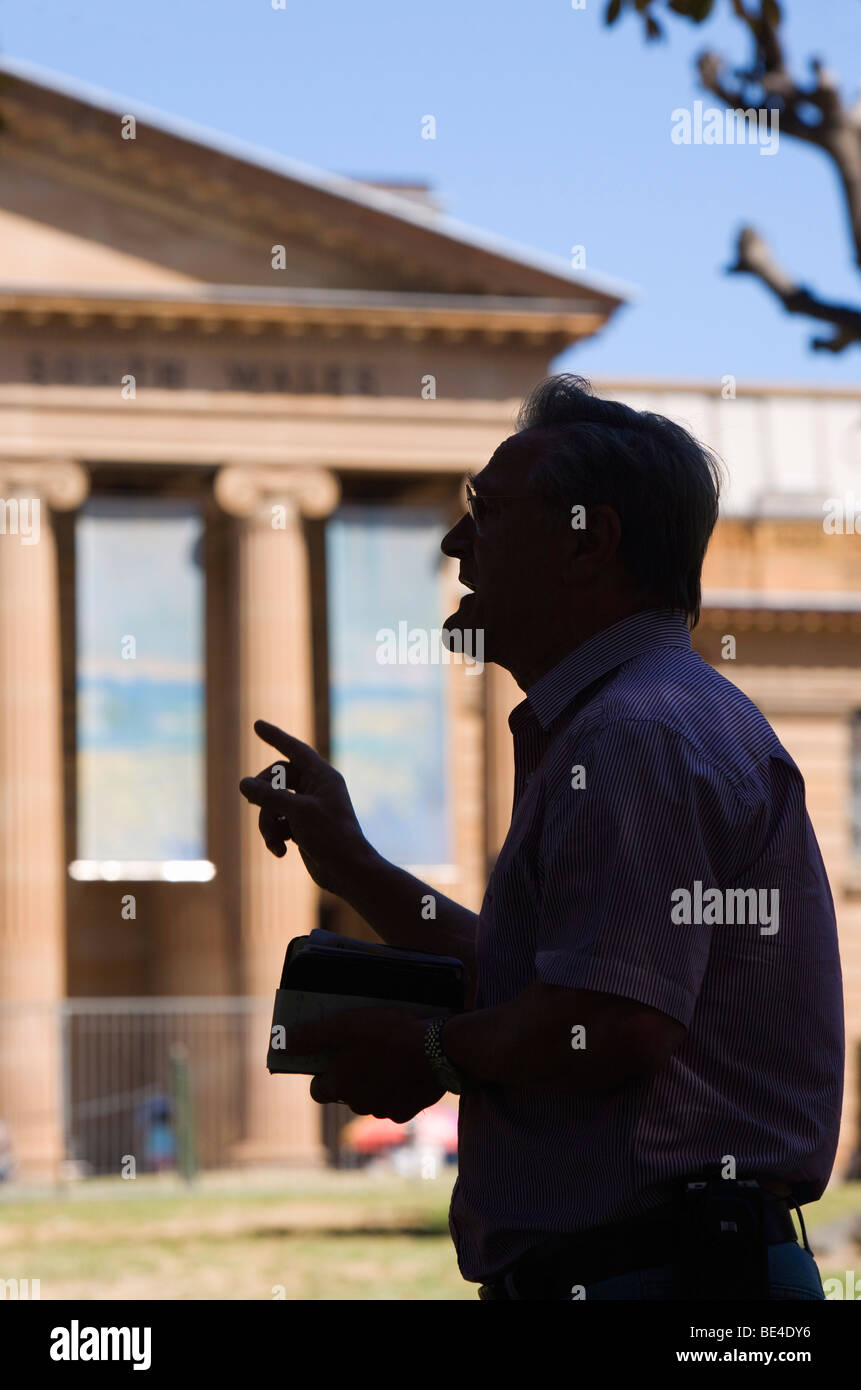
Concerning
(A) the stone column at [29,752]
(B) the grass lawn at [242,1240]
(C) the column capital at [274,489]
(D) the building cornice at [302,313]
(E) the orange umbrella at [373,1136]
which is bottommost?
(E) the orange umbrella at [373,1136]

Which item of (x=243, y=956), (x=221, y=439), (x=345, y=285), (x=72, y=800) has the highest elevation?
(x=345, y=285)

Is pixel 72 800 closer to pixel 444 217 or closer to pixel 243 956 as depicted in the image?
pixel 243 956

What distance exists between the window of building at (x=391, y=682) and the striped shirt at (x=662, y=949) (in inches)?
1088

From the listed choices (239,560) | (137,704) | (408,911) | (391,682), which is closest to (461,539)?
(408,911)

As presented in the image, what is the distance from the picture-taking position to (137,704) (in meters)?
30.8

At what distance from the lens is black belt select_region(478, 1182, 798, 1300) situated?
2.61 m

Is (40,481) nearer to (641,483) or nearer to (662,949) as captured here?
(641,483)

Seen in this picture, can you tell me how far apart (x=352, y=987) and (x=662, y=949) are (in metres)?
0.54

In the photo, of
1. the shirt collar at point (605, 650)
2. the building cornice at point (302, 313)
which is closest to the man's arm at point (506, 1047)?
the shirt collar at point (605, 650)

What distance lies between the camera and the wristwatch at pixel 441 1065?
8.88 ft

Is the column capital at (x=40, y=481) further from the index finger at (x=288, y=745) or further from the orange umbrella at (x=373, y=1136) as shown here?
the index finger at (x=288, y=745)
